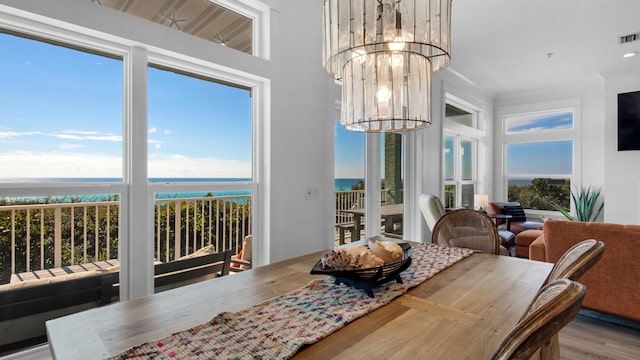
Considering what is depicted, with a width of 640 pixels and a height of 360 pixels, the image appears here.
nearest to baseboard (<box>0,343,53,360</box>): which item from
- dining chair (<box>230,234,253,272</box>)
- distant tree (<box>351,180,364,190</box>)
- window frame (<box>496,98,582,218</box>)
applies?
dining chair (<box>230,234,253,272</box>)

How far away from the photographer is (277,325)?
1.00m

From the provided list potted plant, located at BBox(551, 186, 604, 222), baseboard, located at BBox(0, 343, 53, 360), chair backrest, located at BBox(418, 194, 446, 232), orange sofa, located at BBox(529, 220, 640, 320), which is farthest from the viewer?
potted plant, located at BBox(551, 186, 604, 222)

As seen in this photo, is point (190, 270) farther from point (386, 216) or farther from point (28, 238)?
point (386, 216)

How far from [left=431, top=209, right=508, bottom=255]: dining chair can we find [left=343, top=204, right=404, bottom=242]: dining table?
1387 millimetres

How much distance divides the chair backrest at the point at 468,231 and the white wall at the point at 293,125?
1.08 m

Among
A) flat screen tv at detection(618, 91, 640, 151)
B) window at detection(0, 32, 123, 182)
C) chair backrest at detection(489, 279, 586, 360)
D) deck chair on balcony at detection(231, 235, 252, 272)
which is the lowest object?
deck chair on balcony at detection(231, 235, 252, 272)

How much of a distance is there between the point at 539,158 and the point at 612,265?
4.32 meters

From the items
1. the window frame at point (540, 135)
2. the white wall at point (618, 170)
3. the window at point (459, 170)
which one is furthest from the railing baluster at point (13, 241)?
the window frame at point (540, 135)

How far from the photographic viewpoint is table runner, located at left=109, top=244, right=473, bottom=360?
0.85 m

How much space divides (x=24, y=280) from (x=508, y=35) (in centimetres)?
460

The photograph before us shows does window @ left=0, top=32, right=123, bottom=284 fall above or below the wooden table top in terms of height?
above

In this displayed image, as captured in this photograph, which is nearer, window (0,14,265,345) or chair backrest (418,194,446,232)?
window (0,14,265,345)

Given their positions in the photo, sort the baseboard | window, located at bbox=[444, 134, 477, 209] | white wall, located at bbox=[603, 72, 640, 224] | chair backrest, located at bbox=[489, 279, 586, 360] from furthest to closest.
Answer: window, located at bbox=[444, 134, 477, 209] < white wall, located at bbox=[603, 72, 640, 224] < the baseboard < chair backrest, located at bbox=[489, 279, 586, 360]

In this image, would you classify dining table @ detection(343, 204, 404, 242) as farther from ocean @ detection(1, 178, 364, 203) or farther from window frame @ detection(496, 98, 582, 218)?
window frame @ detection(496, 98, 582, 218)
